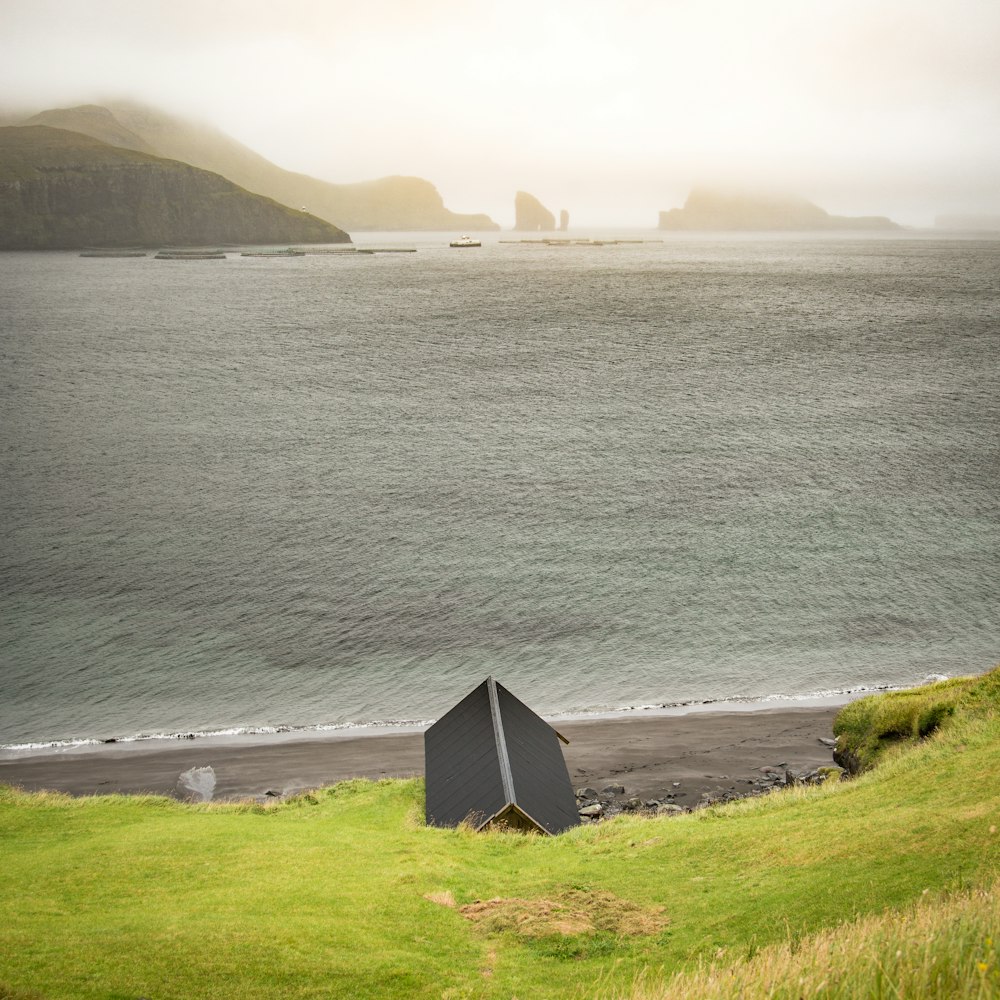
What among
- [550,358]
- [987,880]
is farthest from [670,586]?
[550,358]

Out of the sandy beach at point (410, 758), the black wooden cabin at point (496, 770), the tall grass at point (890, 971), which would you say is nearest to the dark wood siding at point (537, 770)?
the black wooden cabin at point (496, 770)

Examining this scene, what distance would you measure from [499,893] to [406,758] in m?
19.5

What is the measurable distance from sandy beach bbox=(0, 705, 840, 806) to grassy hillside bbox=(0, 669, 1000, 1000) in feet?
28.1

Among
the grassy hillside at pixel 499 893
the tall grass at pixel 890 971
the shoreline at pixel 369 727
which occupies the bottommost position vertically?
the shoreline at pixel 369 727

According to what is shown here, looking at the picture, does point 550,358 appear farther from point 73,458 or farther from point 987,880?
point 987,880

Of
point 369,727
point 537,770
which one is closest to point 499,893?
point 537,770

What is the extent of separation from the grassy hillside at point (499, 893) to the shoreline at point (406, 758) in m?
8.34

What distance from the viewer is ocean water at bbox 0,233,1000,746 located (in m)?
49.3

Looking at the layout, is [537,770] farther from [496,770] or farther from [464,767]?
[464,767]

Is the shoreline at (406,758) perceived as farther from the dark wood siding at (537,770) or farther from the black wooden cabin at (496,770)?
the black wooden cabin at (496,770)

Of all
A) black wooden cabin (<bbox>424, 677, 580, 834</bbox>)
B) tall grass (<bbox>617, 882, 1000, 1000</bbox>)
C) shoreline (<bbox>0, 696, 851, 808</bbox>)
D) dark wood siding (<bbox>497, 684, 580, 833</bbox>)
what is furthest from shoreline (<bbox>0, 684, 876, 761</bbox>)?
tall grass (<bbox>617, 882, 1000, 1000</bbox>)

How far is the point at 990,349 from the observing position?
13200cm

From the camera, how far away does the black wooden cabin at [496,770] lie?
28.3m

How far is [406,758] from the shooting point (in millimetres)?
40594
